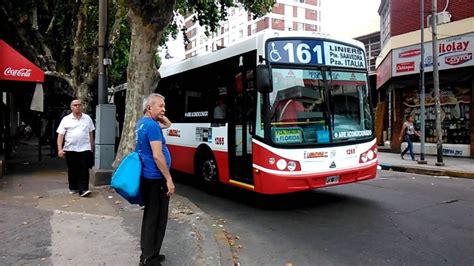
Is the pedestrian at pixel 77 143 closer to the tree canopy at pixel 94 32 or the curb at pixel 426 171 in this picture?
the tree canopy at pixel 94 32

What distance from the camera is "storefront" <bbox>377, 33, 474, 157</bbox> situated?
56.3 ft

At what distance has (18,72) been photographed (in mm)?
10031

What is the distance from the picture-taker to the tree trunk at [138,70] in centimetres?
921

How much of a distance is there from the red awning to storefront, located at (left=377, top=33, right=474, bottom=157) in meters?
14.0

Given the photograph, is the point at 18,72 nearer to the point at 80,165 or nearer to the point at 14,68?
the point at 14,68

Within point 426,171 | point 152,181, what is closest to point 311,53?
point 152,181

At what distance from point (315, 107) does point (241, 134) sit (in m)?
1.51

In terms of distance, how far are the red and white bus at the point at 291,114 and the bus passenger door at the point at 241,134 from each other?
2 centimetres

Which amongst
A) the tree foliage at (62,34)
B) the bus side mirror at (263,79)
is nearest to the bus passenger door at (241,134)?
the bus side mirror at (263,79)

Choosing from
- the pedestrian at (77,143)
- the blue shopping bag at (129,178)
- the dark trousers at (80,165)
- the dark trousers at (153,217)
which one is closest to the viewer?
the blue shopping bag at (129,178)

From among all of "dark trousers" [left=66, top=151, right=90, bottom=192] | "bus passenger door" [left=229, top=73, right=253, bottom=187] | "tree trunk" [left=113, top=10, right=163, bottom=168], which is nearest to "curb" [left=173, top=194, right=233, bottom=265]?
"bus passenger door" [left=229, top=73, right=253, bottom=187]

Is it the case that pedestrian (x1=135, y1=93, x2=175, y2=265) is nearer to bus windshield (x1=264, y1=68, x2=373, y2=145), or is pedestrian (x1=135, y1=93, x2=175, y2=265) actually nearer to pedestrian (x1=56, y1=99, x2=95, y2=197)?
bus windshield (x1=264, y1=68, x2=373, y2=145)

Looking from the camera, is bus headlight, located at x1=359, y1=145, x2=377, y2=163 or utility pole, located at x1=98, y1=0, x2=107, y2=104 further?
utility pole, located at x1=98, y1=0, x2=107, y2=104

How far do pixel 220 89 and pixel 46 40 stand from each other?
1103cm
